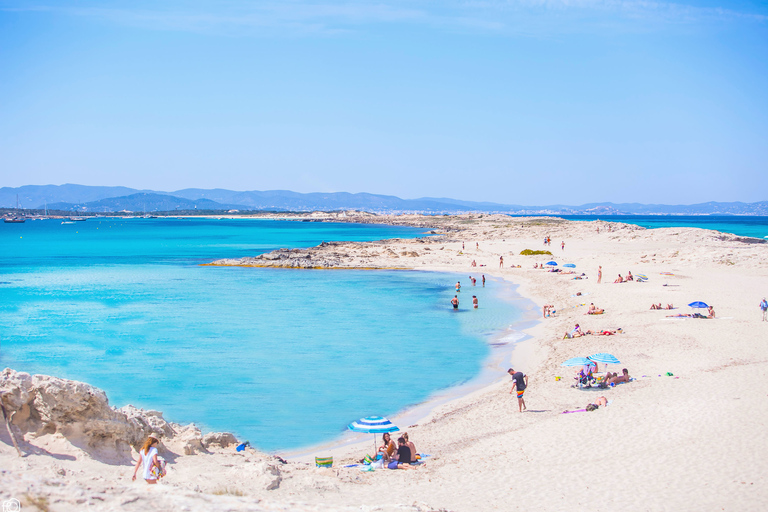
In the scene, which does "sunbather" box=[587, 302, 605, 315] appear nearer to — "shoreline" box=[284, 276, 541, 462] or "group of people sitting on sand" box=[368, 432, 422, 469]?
"shoreline" box=[284, 276, 541, 462]

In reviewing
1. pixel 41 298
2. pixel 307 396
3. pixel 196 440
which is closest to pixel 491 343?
pixel 307 396

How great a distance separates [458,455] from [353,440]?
350cm

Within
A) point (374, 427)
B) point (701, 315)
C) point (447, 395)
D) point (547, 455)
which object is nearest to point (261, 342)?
point (447, 395)

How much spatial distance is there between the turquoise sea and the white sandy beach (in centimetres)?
267

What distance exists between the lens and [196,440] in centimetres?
1119

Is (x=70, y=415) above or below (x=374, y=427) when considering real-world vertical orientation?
above

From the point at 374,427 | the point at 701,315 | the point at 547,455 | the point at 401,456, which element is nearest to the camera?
the point at 401,456

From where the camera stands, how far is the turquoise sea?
671 inches

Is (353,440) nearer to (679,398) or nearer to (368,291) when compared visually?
(679,398)

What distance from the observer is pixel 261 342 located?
25391 mm

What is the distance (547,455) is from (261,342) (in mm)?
16527

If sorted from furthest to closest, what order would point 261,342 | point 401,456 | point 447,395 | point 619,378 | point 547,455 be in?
point 261,342 < point 447,395 < point 619,378 < point 547,455 < point 401,456

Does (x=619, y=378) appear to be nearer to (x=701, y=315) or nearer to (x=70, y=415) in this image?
(x=701, y=315)

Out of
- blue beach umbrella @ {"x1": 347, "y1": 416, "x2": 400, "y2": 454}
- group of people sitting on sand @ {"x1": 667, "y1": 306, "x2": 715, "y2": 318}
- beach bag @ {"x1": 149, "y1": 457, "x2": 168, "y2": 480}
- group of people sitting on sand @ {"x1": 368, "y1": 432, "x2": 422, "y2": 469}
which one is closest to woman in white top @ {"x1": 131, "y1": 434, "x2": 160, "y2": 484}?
beach bag @ {"x1": 149, "y1": 457, "x2": 168, "y2": 480}
